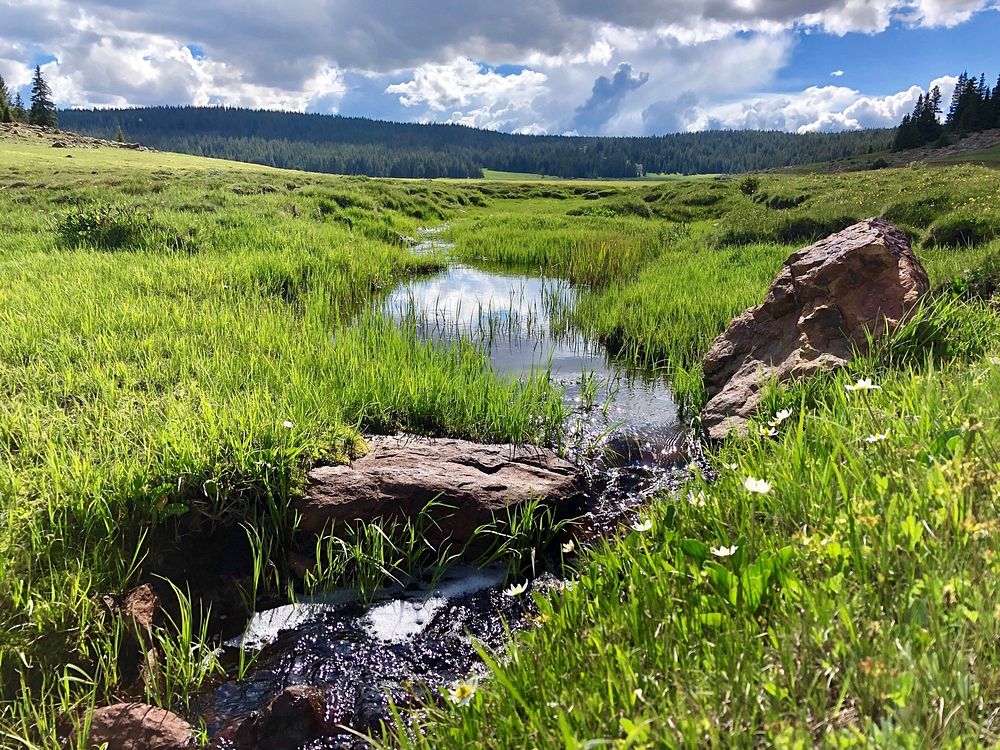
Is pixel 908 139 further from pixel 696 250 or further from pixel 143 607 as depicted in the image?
pixel 143 607

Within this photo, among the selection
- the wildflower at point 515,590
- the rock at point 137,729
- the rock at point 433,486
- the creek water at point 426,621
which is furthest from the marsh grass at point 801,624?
the rock at point 433,486

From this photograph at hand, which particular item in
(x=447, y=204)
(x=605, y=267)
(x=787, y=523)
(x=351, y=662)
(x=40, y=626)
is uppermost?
(x=447, y=204)

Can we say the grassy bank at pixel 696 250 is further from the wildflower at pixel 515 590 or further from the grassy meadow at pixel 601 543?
the wildflower at pixel 515 590

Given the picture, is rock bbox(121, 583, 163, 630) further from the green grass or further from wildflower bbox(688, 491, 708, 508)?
wildflower bbox(688, 491, 708, 508)

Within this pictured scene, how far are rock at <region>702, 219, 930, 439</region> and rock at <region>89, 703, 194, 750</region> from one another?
16.2 ft

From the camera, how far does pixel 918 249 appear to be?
11.6m

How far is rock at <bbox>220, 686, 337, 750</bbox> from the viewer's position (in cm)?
295

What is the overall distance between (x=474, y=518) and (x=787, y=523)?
8.20 feet

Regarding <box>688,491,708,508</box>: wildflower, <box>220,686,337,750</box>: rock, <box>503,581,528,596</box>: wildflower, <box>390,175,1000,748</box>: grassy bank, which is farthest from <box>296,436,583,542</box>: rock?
<box>688,491,708,508</box>: wildflower

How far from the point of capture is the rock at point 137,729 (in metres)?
2.78

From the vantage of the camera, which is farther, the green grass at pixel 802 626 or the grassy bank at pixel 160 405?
the grassy bank at pixel 160 405

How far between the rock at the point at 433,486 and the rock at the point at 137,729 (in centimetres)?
160

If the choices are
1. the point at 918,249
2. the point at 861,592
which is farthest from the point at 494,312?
the point at 861,592

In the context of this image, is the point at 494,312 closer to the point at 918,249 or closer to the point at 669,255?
the point at 669,255
